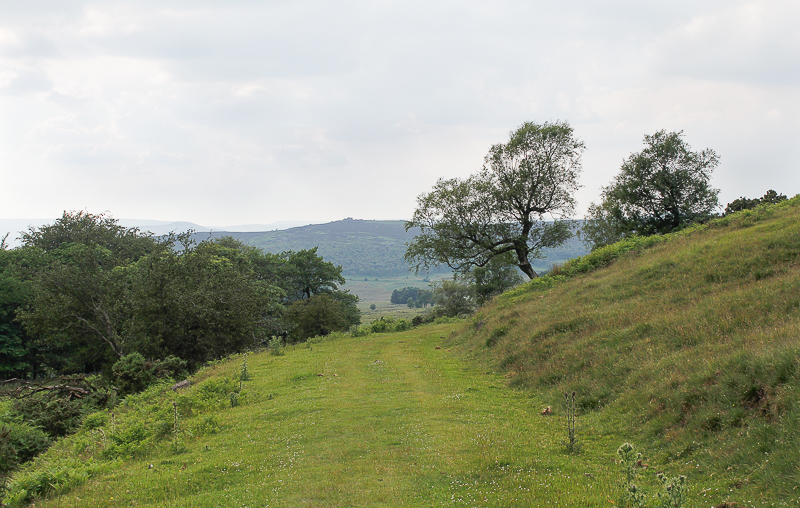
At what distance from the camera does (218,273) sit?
37.9 metres

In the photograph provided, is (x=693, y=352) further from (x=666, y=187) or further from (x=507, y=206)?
(x=666, y=187)

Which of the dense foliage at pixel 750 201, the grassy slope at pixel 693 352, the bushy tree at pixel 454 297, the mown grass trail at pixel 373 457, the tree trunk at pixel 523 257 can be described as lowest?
the bushy tree at pixel 454 297

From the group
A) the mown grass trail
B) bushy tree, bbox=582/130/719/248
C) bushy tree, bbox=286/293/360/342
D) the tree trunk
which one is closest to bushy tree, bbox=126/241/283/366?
bushy tree, bbox=286/293/360/342

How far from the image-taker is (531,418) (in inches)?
485

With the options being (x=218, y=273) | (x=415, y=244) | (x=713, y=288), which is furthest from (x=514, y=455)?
(x=218, y=273)

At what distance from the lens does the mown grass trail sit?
7.66 meters

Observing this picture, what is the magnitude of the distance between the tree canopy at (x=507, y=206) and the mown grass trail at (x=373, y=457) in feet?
70.6

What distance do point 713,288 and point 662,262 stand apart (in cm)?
490

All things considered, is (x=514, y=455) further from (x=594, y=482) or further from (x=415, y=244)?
(x=415, y=244)

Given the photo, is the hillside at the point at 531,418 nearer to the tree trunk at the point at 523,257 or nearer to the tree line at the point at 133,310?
the tree line at the point at 133,310

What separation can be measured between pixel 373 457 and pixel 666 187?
4148 centimetres

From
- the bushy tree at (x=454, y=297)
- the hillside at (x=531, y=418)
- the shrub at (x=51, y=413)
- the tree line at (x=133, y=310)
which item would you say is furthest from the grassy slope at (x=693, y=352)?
the bushy tree at (x=454, y=297)

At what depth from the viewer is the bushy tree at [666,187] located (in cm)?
4047

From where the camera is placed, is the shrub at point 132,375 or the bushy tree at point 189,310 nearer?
the shrub at point 132,375
